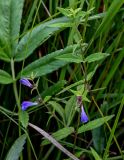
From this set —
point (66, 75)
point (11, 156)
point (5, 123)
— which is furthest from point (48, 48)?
point (11, 156)

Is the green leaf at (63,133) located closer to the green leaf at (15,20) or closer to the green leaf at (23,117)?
the green leaf at (23,117)

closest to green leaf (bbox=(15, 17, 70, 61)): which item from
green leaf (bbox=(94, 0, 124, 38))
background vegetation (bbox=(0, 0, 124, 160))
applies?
background vegetation (bbox=(0, 0, 124, 160))

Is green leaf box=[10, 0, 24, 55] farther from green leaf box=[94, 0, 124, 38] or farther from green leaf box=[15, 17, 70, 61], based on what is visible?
green leaf box=[94, 0, 124, 38]

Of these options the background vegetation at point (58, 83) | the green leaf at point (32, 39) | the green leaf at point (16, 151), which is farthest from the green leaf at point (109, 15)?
the green leaf at point (16, 151)

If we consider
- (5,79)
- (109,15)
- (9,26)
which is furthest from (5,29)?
(109,15)

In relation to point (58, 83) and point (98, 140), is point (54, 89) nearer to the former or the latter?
point (58, 83)

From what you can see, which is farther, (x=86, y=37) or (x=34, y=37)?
(x=86, y=37)

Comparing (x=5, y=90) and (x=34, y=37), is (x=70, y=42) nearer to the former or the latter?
(x=34, y=37)

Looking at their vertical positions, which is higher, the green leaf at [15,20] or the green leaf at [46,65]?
the green leaf at [15,20]
